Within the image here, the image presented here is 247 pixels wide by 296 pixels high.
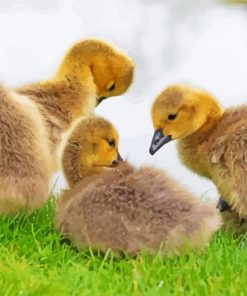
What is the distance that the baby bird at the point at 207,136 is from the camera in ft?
5.77

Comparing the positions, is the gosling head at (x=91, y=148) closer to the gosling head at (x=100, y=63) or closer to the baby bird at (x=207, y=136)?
the baby bird at (x=207, y=136)

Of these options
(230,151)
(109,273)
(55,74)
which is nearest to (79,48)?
(55,74)

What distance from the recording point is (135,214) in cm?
A: 159

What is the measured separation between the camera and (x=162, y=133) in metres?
1.83

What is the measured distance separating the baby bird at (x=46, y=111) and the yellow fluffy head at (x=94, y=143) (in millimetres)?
83

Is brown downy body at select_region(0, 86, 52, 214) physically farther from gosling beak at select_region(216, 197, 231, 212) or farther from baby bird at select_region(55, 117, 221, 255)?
gosling beak at select_region(216, 197, 231, 212)

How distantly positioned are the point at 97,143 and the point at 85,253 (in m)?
0.20

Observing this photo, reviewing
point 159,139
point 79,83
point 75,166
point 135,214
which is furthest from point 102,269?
point 79,83

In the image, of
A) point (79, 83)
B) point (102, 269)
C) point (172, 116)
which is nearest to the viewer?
point (102, 269)

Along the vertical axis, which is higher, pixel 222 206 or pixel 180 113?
pixel 180 113

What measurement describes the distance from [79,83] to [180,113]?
24 centimetres

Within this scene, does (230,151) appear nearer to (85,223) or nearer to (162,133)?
(162,133)

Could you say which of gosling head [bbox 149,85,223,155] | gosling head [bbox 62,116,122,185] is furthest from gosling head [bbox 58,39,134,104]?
gosling head [bbox 62,116,122,185]

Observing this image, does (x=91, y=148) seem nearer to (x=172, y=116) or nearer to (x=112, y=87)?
(x=172, y=116)
